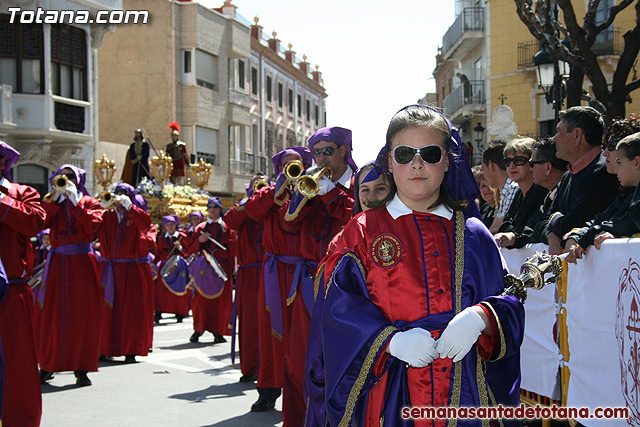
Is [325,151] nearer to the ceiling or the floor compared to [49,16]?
nearer to the floor

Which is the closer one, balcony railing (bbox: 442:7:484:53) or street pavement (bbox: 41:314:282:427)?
street pavement (bbox: 41:314:282:427)

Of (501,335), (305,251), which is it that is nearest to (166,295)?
(305,251)

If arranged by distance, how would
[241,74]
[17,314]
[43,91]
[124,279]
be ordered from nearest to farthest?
[17,314]
[124,279]
[43,91]
[241,74]

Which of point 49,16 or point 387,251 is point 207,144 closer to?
point 49,16

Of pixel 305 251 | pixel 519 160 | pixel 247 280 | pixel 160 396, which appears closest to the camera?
pixel 305 251

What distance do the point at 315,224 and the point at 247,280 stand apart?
2.98 m

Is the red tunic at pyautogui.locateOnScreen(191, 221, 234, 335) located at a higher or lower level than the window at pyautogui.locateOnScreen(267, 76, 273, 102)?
lower

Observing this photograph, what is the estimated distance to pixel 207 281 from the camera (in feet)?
42.7

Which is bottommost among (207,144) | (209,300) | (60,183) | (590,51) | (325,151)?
(209,300)

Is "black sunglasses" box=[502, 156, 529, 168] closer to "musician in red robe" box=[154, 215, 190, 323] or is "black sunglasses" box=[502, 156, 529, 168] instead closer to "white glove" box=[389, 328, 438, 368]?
"white glove" box=[389, 328, 438, 368]

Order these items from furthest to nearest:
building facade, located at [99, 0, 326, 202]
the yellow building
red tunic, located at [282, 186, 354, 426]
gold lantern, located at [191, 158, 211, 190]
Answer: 1. building facade, located at [99, 0, 326, 202]
2. the yellow building
3. gold lantern, located at [191, 158, 211, 190]
4. red tunic, located at [282, 186, 354, 426]

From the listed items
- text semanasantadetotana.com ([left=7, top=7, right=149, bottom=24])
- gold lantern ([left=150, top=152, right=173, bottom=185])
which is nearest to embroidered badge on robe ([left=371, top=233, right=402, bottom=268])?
gold lantern ([left=150, top=152, right=173, bottom=185])

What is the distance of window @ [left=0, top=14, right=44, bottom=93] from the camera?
23969mm

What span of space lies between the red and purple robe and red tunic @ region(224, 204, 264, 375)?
18.7 feet
